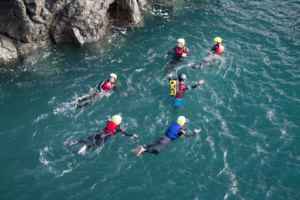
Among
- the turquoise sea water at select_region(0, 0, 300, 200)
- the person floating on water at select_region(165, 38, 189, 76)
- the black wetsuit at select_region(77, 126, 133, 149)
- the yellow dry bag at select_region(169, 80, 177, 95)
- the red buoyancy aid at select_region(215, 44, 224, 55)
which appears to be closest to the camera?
the turquoise sea water at select_region(0, 0, 300, 200)

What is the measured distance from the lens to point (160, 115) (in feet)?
41.7

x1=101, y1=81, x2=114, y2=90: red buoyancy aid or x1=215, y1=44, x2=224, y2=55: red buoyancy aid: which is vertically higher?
x1=215, y1=44, x2=224, y2=55: red buoyancy aid

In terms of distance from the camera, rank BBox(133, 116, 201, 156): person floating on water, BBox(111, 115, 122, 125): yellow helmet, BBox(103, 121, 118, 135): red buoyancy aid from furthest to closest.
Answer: BBox(111, 115, 122, 125): yellow helmet, BBox(103, 121, 118, 135): red buoyancy aid, BBox(133, 116, 201, 156): person floating on water

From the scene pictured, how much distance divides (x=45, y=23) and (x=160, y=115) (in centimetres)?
1116

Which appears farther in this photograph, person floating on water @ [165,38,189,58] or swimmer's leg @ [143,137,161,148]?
person floating on water @ [165,38,189,58]

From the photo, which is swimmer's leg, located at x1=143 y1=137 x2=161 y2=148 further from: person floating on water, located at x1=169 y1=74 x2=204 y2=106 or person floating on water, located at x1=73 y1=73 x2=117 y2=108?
person floating on water, located at x1=73 y1=73 x2=117 y2=108

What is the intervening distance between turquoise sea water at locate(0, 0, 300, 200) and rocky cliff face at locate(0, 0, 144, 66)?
830 millimetres

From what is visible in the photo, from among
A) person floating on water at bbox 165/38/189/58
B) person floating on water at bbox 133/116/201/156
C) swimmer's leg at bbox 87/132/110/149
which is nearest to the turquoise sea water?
swimmer's leg at bbox 87/132/110/149

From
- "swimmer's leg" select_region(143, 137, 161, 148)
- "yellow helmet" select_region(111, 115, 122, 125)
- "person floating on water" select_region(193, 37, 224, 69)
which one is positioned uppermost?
"person floating on water" select_region(193, 37, 224, 69)

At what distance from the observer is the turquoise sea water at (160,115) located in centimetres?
976

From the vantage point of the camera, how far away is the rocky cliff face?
15.8m

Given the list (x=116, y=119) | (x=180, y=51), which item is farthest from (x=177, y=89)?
(x=116, y=119)

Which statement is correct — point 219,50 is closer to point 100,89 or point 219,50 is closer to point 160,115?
point 160,115

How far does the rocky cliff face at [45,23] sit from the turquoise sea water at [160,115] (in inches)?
32.7
